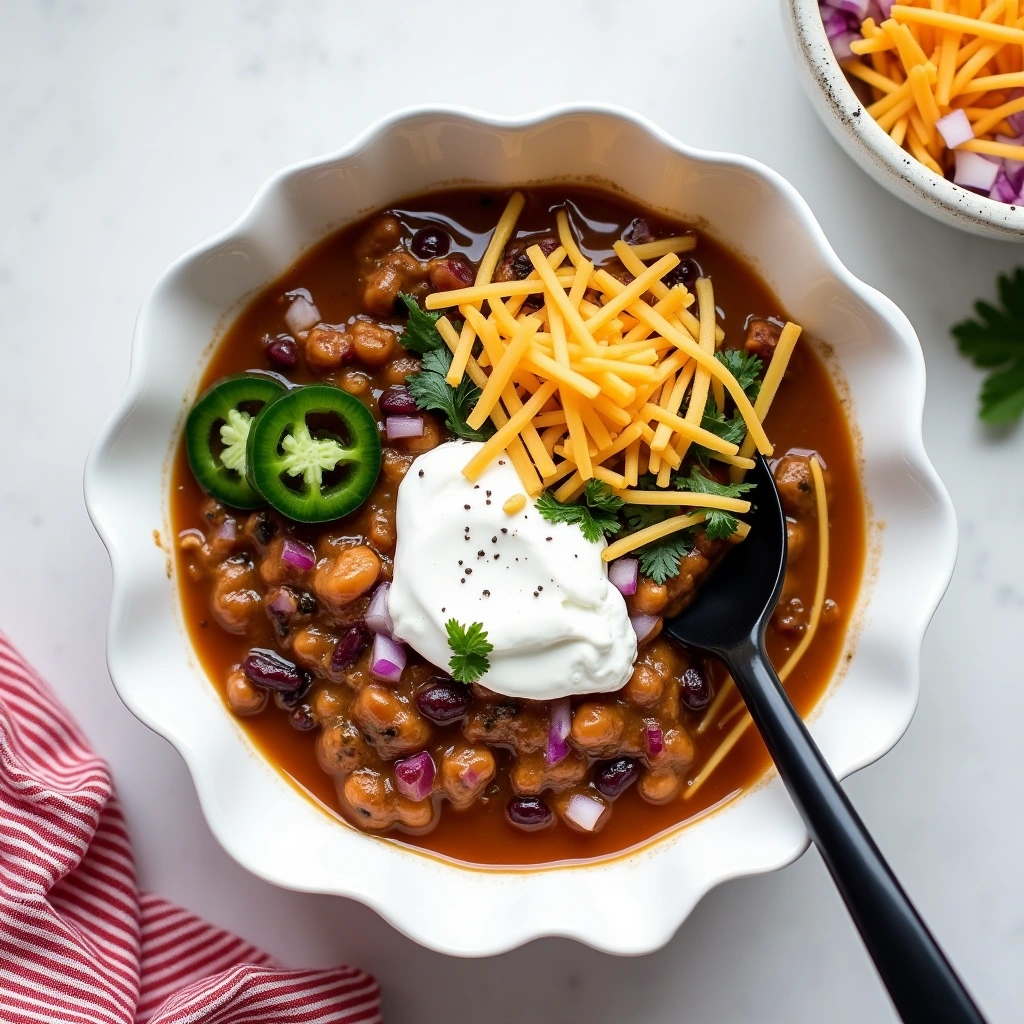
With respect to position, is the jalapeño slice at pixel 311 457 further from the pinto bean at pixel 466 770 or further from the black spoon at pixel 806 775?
the black spoon at pixel 806 775

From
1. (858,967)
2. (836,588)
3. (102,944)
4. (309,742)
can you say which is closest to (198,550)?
(309,742)

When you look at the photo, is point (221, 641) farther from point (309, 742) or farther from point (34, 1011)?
point (34, 1011)

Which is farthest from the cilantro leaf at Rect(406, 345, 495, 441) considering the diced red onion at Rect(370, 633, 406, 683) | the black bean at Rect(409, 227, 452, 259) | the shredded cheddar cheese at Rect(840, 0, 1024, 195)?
the shredded cheddar cheese at Rect(840, 0, 1024, 195)

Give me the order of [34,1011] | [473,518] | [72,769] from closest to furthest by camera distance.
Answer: [473,518]
[34,1011]
[72,769]

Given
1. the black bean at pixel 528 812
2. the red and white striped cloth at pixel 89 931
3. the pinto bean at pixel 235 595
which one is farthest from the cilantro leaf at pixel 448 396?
the red and white striped cloth at pixel 89 931

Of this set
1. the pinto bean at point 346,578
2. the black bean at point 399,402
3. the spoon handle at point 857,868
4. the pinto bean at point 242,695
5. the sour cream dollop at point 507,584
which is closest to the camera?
the spoon handle at point 857,868

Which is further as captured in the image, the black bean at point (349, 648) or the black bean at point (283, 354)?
the black bean at point (283, 354)
